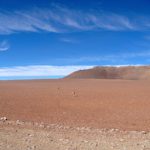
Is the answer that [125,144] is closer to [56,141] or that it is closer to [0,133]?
[56,141]

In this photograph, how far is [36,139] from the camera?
40.2 ft

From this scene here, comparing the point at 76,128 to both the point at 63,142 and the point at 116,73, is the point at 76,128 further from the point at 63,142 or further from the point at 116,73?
the point at 116,73

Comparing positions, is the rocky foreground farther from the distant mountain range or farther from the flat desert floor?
the distant mountain range

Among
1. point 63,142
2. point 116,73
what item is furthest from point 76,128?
point 116,73

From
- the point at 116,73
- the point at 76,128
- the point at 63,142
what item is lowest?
the point at 76,128

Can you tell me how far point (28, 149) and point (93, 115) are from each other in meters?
13.1

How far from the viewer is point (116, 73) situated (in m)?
183

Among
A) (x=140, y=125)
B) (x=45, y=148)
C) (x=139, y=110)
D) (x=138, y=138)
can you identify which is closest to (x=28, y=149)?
(x=45, y=148)

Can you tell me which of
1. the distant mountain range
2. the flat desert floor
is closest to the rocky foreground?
the flat desert floor

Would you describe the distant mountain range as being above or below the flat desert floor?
above

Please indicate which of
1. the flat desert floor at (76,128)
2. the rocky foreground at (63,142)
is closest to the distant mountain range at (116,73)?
the flat desert floor at (76,128)

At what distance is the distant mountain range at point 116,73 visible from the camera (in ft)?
547

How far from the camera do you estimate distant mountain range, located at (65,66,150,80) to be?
167 m

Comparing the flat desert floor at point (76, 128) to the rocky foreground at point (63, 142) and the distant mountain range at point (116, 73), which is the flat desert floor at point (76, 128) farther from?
the distant mountain range at point (116, 73)
